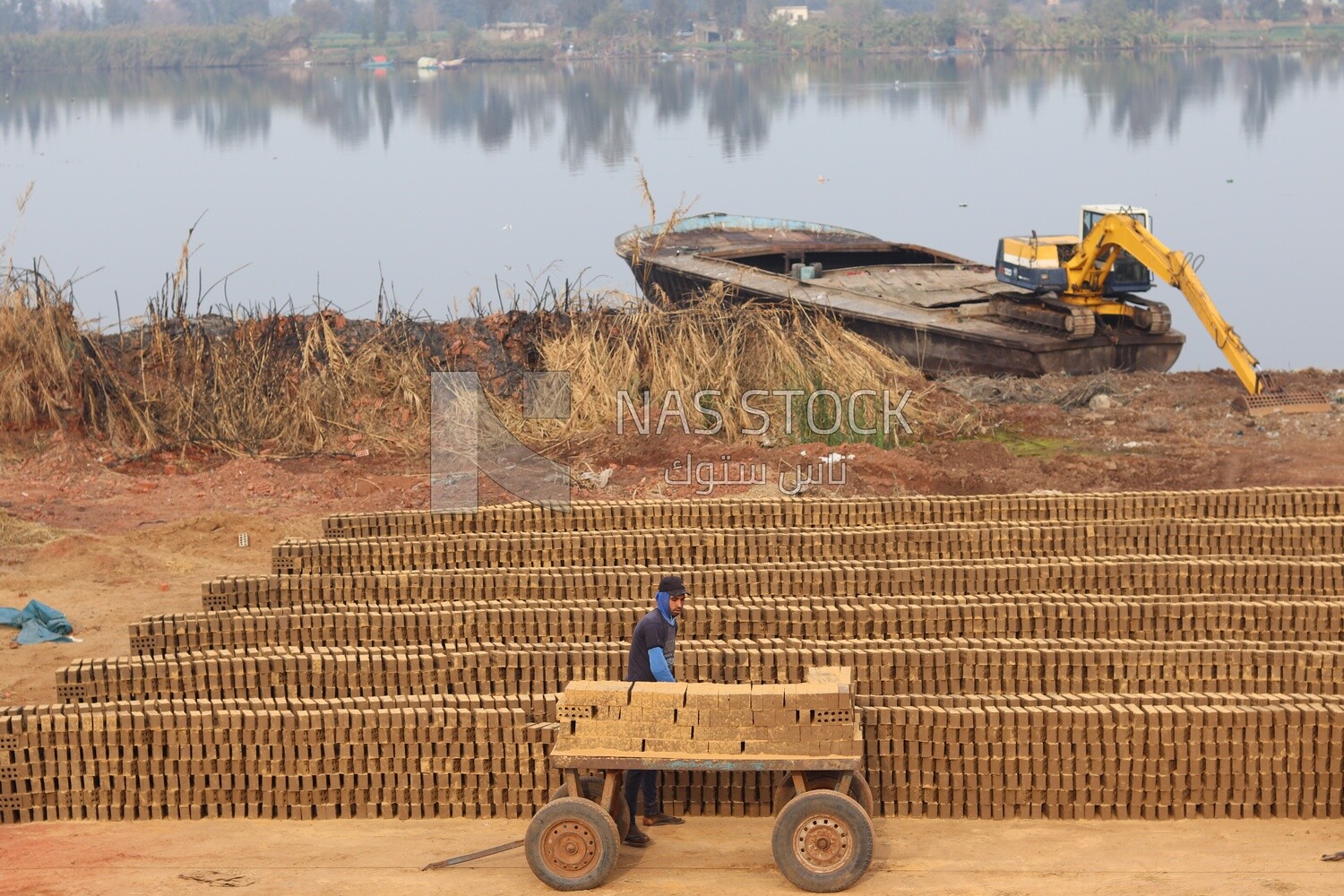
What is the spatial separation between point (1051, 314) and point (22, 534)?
14168 mm

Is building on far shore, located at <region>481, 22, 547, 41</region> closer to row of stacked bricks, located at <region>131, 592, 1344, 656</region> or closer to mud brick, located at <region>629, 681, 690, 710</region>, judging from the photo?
row of stacked bricks, located at <region>131, 592, 1344, 656</region>

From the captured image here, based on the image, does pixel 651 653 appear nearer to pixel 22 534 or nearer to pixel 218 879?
pixel 218 879

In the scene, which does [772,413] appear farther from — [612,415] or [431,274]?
[431,274]

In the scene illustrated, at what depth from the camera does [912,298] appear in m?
25.8

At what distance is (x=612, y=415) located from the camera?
19438 millimetres

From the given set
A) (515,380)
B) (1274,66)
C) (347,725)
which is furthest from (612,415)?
(1274,66)

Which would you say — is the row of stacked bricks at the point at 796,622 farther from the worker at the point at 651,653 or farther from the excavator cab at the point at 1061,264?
the excavator cab at the point at 1061,264

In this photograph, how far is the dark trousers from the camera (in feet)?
27.3

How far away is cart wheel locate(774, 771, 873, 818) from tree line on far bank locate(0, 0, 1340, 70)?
104 metres

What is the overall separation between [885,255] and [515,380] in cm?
1228

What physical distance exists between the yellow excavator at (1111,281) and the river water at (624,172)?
628cm

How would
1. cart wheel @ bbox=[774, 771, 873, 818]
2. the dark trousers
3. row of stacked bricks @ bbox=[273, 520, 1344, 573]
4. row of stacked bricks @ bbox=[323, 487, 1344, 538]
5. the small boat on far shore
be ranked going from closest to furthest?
cart wheel @ bbox=[774, 771, 873, 818] → the dark trousers → row of stacked bricks @ bbox=[273, 520, 1344, 573] → row of stacked bricks @ bbox=[323, 487, 1344, 538] → the small boat on far shore

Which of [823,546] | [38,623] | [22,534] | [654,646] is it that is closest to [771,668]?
[654,646]

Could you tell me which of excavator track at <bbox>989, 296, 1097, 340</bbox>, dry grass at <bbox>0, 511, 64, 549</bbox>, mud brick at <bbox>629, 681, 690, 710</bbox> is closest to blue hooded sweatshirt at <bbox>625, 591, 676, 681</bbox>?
mud brick at <bbox>629, 681, 690, 710</bbox>
